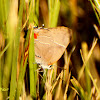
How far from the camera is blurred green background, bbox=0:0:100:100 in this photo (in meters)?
0.88

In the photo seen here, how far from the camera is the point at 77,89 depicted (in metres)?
0.93

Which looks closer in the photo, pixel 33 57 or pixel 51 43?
pixel 33 57

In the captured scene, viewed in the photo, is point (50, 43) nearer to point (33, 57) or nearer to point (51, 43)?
point (51, 43)

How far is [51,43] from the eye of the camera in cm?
109

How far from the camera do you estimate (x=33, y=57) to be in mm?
923

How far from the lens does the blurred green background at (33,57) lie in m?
0.88

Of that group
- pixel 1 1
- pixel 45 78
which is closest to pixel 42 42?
pixel 45 78

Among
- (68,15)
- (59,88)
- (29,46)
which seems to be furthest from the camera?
(68,15)

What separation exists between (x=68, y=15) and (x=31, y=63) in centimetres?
53

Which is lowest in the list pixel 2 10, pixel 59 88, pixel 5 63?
pixel 59 88

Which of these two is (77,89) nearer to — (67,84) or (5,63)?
(67,84)

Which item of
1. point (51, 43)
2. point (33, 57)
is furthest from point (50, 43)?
point (33, 57)

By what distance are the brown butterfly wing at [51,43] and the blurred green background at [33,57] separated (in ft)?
0.18

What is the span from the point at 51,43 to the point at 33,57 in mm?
206
